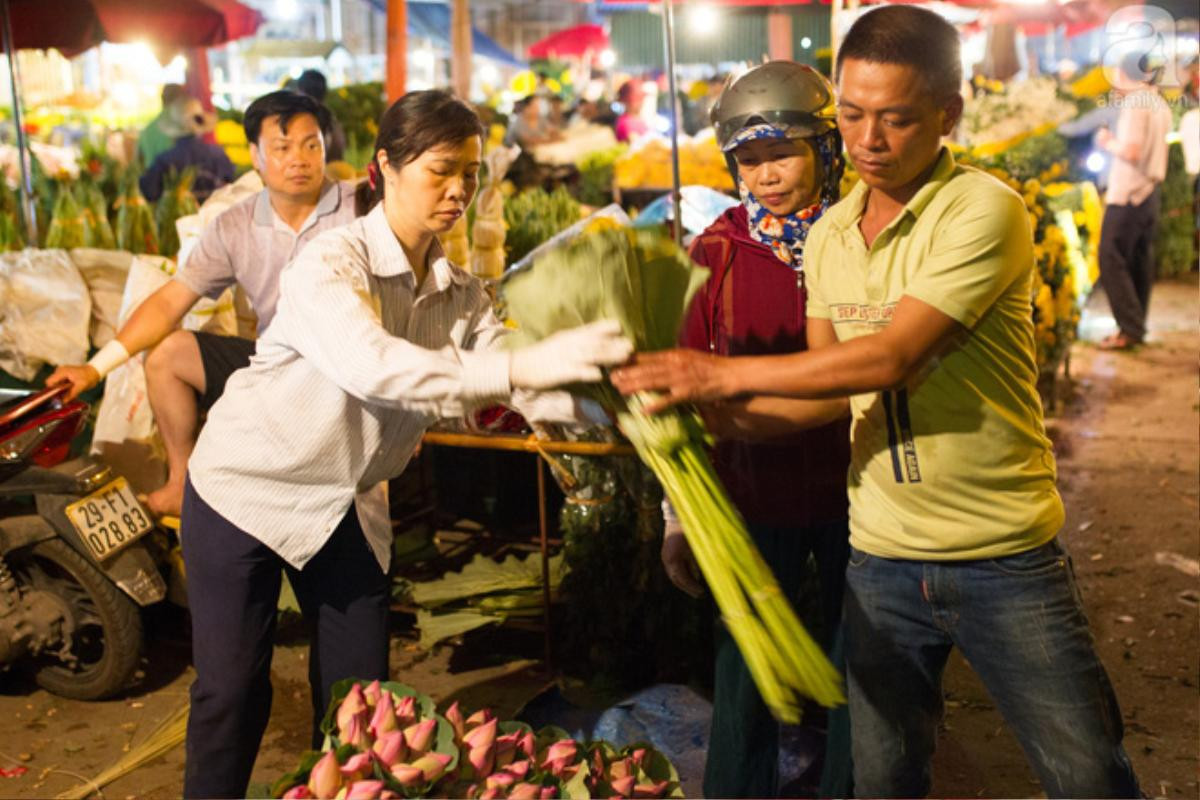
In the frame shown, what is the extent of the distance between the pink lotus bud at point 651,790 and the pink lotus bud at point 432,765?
35cm

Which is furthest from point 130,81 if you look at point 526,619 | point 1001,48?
point 526,619

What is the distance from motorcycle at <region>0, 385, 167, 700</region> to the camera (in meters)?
4.16

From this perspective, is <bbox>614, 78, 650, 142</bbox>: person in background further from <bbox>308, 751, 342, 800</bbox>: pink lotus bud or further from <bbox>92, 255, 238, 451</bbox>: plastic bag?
<bbox>308, 751, 342, 800</bbox>: pink lotus bud

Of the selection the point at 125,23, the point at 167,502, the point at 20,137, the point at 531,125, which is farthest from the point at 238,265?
the point at 531,125

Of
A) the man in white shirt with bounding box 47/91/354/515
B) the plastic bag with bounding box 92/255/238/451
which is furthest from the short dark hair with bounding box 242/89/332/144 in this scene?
the plastic bag with bounding box 92/255/238/451

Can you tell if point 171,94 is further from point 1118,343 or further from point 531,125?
point 1118,343

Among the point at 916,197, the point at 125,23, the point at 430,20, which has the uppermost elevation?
the point at 430,20

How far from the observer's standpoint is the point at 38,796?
146 inches

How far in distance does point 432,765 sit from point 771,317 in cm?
139

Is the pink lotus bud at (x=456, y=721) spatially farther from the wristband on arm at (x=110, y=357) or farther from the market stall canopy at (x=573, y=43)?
the market stall canopy at (x=573, y=43)

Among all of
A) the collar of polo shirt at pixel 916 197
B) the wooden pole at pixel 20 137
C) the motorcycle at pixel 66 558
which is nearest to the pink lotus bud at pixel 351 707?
the collar of polo shirt at pixel 916 197

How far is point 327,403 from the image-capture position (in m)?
2.55

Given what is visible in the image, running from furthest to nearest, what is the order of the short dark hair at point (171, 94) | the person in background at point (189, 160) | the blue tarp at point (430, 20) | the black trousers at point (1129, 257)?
the blue tarp at point (430, 20), the black trousers at point (1129, 257), the short dark hair at point (171, 94), the person in background at point (189, 160)

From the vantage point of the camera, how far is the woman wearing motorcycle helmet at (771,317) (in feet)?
9.16
